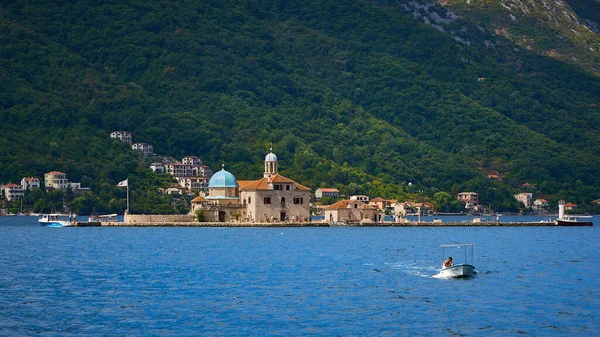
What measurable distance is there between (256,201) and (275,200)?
2702 mm

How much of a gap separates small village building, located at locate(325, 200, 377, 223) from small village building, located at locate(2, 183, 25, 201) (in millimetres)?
70865

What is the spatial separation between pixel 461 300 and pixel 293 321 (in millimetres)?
10930

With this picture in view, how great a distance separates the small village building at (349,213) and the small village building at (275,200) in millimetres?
5658

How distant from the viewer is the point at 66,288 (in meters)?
60.8

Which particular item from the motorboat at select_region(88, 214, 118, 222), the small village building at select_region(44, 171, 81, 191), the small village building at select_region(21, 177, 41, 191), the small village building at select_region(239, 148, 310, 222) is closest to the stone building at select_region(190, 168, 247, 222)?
the small village building at select_region(239, 148, 310, 222)

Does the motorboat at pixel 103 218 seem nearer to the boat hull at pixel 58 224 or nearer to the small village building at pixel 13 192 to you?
the boat hull at pixel 58 224

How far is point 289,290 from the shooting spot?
60438 millimetres

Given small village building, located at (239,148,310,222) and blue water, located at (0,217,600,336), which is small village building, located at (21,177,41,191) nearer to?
small village building, located at (239,148,310,222)

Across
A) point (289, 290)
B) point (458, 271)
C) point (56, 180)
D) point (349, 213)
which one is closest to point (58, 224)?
point (349, 213)

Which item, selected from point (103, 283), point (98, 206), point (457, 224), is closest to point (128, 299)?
point (103, 283)

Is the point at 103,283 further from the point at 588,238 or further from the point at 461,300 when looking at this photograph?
the point at 588,238

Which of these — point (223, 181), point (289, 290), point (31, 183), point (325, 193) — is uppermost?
point (31, 183)

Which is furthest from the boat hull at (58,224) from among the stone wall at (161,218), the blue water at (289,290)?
the blue water at (289,290)

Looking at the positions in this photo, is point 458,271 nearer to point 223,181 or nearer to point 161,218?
point 223,181
